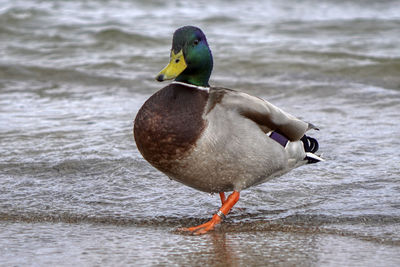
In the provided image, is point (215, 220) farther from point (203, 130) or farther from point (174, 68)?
point (174, 68)

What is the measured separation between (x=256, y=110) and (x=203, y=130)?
35 cm

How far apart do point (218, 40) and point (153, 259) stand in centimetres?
800

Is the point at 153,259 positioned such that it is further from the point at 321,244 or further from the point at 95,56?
the point at 95,56

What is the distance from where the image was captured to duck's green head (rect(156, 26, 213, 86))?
3.55 metres

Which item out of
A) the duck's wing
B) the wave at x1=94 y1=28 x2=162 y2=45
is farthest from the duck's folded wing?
the wave at x1=94 y1=28 x2=162 y2=45

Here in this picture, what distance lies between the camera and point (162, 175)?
15.2 ft

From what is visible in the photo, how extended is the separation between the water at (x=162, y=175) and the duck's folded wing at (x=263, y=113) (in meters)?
0.45

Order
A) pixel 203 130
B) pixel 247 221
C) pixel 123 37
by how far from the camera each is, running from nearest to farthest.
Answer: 1. pixel 203 130
2. pixel 247 221
3. pixel 123 37

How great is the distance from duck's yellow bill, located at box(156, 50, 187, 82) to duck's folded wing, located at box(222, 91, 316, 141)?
0.27 m

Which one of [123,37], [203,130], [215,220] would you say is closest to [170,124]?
[203,130]

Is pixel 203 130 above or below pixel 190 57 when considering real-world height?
below

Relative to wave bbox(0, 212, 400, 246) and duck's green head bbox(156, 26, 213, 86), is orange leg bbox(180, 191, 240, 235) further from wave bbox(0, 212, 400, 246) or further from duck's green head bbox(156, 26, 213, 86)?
duck's green head bbox(156, 26, 213, 86)

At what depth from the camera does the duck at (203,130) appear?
11.2 ft

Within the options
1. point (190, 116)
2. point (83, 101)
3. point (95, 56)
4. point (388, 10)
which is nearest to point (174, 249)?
point (190, 116)
